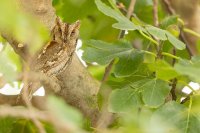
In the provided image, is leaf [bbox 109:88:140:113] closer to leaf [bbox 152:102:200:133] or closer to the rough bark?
leaf [bbox 152:102:200:133]

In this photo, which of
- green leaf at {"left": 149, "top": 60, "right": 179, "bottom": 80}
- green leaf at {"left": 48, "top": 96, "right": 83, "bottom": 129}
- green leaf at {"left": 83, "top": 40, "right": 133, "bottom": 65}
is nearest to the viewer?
green leaf at {"left": 48, "top": 96, "right": 83, "bottom": 129}

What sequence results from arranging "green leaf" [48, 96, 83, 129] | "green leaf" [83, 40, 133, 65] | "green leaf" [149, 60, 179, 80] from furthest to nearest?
"green leaf" [83, 40, 133, 65]
"green leaf" [149, 60, 179, 80]
"green leaf" [48, 96, 83, 129]

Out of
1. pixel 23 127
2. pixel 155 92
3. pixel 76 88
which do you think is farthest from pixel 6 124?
pixel 155 92

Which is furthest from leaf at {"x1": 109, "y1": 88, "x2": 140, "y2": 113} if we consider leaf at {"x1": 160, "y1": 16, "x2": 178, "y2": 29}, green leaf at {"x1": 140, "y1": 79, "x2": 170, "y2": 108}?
leaf at {"x1": 160, "y1": 16, "x2": 178, "y2": 29}

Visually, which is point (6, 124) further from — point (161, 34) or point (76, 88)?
point (161, 34)

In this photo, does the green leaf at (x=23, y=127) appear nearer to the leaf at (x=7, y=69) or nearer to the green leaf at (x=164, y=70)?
the green leaf at (x=164, y=70)

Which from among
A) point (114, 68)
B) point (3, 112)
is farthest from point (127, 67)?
point (3, 112)
